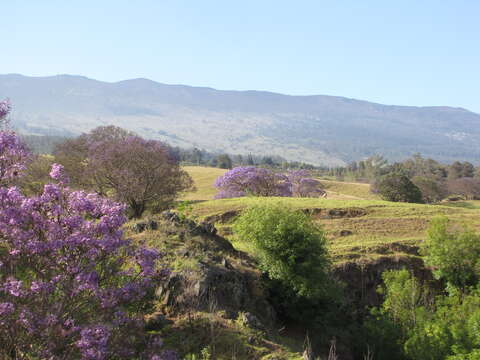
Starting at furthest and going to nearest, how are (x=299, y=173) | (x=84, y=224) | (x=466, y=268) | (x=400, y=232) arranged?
1. (x=299, y=173)
2. (x=400, y=232)
3. (x=466, y=268)
4. (x=84, y=224)

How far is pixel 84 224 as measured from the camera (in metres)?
7.54

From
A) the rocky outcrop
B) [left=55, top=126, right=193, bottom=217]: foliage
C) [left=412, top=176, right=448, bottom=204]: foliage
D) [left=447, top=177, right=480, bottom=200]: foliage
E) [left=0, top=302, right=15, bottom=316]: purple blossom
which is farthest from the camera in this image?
[left=447, top=177, right=480, bottom=200]: foliage

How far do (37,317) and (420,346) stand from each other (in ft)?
54.1

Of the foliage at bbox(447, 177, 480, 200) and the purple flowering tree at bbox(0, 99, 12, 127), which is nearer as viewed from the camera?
the purple flowering tree at bbox(0, 99, 12, 127)

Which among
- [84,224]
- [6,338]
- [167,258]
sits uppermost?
[84,224]

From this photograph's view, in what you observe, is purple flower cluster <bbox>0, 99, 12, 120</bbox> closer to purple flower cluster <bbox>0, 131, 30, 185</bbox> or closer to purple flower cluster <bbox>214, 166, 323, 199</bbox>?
purple flower cluster <bbox>0, 131, 30, 185</bbox>

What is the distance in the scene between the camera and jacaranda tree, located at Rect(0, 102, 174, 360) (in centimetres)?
714

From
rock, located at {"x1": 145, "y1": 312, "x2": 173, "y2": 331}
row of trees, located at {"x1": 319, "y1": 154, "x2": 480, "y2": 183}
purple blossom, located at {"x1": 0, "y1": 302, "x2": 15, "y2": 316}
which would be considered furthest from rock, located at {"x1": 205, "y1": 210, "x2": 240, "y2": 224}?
row of trees, located at {"x1": 319, "y1": 154, "x2": 480, "y2": 183}

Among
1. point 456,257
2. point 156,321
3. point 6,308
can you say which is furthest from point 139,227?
point 456,257

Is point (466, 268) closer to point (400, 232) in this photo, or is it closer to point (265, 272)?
point (400, 232)

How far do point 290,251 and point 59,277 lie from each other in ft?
46.6

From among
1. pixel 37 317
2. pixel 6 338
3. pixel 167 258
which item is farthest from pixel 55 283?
pixel 167 258

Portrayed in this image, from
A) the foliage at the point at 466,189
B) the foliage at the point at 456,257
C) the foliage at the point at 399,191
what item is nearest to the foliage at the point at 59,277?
the foliage at the point at 456,257

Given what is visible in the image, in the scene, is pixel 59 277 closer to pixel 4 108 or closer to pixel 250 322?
pixel 4 108
